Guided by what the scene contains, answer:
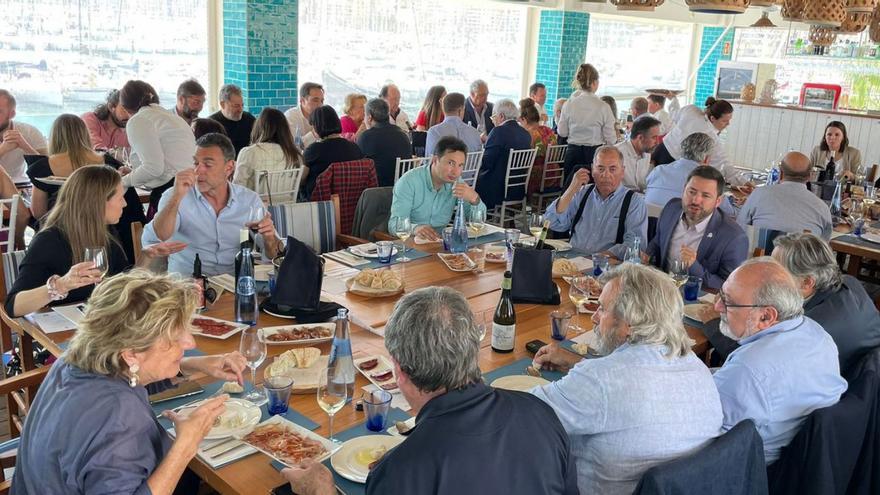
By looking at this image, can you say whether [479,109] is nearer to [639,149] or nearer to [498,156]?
[498,156]

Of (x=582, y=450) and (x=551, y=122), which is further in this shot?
(x=551, y=122)

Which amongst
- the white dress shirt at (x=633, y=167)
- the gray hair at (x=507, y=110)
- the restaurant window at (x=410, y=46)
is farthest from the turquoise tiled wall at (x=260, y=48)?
the white dress shirt at (x=633, y=167)

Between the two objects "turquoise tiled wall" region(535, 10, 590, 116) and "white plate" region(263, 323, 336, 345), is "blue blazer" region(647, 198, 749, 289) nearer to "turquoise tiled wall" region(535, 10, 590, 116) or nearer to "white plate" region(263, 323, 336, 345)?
"white plate" region(263, 323, 336, 345)

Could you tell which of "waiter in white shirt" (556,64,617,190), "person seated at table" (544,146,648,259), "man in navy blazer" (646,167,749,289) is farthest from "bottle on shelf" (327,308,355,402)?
"waiter in white shirt" (556,64,617,190)

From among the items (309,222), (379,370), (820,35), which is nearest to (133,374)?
(379,370)

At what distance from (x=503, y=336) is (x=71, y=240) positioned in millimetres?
1790

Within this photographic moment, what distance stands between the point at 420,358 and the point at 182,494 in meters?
0.99

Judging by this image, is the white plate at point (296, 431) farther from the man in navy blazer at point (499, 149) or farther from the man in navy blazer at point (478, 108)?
the man in navy blazer at point (478, 108)

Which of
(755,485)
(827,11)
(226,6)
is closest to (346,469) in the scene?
(755,485)

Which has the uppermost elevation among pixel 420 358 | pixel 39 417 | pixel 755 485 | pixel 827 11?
pixel 827 11

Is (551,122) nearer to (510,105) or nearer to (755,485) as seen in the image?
(510,105)

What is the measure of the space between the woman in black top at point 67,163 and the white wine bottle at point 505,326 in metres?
2.90

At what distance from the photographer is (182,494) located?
7.49 feet

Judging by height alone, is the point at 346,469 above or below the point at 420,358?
below
